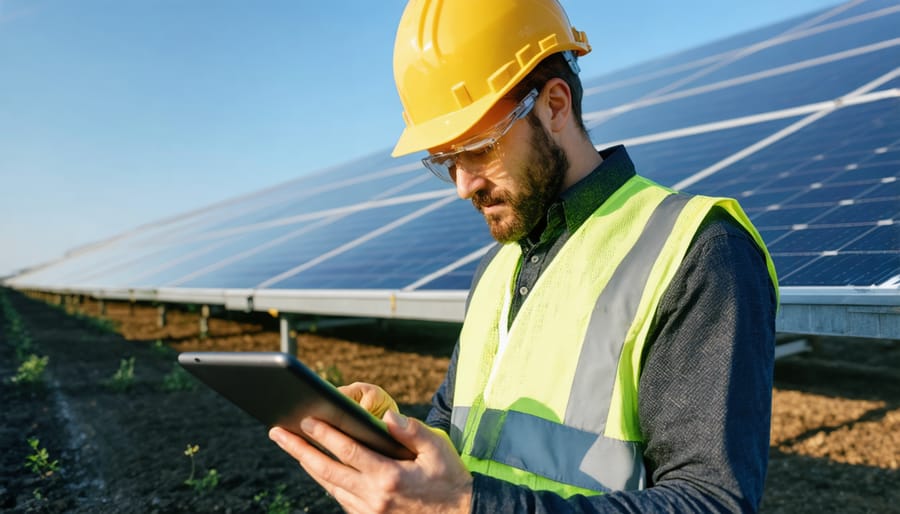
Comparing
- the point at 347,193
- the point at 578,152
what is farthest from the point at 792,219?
the point at 347,193

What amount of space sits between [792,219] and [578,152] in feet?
8.15

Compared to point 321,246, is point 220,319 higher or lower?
lower

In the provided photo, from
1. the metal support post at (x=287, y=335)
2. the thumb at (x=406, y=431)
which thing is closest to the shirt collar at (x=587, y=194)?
the thumb at (x=406, y=431)

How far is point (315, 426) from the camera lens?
1265 mm

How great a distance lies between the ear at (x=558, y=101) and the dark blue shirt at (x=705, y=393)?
533mm

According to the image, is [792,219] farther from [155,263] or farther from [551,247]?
[155,263]

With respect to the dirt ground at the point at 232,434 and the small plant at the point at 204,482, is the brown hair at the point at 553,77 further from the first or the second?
the small plant at the point at 204,482

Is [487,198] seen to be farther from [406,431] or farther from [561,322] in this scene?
[406,431]

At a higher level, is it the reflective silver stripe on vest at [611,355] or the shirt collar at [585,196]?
the shirt collar at [585,196]

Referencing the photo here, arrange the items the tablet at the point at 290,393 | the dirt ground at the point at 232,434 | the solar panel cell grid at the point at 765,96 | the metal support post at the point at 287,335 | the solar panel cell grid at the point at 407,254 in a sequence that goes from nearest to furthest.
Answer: the tablet at the point at 290,393 < the dirt ground at the point at 232,434 < the solar panel cell grid at the point at 407,254 < the solar panel cell grid at the point at 765,96 < the metal support post at the point at 287,335

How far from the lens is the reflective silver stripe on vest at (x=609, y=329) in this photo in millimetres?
1379

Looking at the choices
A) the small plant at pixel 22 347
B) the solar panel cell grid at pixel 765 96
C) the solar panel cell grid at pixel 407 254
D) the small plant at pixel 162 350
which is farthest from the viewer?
the small plant at pixel 162 350

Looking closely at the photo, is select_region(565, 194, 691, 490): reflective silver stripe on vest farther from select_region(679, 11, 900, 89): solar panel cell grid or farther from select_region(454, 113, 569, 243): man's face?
select_region(679, 11, 900, 89): solar panel cell grid

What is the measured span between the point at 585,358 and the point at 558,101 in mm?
728
